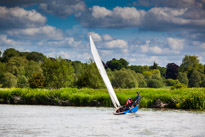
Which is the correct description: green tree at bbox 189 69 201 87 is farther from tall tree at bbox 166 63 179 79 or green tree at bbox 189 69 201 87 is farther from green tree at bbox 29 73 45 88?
green tree at bbox 29 73 45 88

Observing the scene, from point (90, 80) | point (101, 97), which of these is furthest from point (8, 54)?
point (101, 97)

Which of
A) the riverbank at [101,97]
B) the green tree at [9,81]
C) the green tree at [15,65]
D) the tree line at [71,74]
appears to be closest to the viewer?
the riverbank at [101,97]

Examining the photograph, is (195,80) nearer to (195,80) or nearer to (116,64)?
(195,80)

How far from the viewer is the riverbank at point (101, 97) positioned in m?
35.6

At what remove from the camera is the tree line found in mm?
54541

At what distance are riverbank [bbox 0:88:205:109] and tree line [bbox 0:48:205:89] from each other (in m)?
3.34

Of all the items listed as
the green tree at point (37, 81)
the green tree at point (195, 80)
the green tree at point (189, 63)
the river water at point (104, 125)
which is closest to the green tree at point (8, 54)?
the green tree at point (189, 63)

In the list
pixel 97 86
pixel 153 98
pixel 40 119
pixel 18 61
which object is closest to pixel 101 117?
pixel 40 119

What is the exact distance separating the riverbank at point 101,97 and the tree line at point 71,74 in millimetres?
3340

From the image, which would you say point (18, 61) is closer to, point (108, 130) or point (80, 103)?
point (80, 103)

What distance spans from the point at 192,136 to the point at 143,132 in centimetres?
310

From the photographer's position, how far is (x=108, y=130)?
22641 millimetres

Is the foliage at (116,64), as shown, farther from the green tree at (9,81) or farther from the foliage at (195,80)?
the green tree at (9,81)

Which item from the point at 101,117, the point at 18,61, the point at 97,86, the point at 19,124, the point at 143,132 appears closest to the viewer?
the point at 143,132
